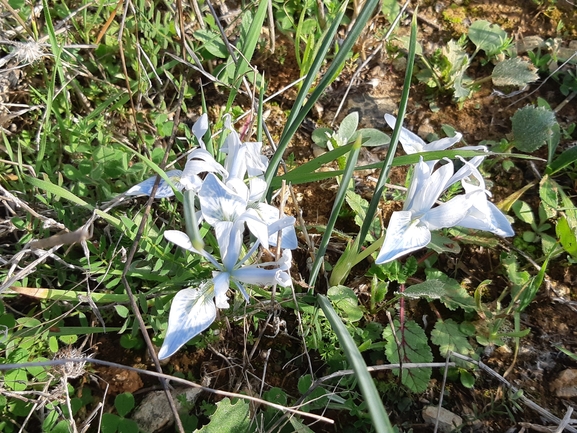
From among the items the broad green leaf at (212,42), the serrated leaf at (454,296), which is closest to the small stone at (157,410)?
the serrated leaf at (454,296)

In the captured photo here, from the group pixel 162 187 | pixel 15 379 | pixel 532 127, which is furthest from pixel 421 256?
pixel 15 379

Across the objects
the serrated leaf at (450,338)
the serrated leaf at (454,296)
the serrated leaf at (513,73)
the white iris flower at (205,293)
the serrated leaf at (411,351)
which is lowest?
the serrated leaf at (411,351)

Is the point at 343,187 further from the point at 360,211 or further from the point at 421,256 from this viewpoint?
the point at 421,256

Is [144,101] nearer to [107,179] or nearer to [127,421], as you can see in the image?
[107,179]

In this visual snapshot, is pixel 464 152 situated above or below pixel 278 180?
above

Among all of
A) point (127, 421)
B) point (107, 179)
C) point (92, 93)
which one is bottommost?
point (127, 421)

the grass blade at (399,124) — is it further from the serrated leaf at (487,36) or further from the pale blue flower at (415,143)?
the serrated leaf at (487,36)

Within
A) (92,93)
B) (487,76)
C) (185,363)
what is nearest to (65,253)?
(185,363)
